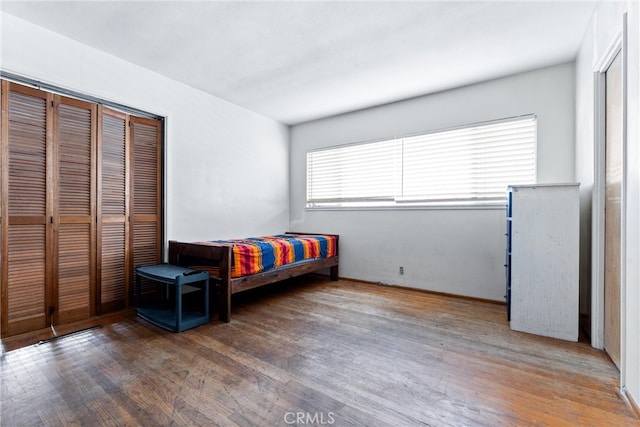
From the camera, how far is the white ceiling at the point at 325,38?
2232 mm

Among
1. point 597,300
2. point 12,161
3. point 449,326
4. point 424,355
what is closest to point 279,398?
point 424,355

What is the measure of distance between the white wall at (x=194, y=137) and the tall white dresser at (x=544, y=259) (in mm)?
3306

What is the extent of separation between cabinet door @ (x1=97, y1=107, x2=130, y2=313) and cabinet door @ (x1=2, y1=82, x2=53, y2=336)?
39 cm

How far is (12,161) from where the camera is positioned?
7.73 ft

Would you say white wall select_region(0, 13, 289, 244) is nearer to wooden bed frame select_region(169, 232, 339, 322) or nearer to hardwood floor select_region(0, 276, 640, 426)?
wooden bed frame select_region(169, 232, 339, 322)

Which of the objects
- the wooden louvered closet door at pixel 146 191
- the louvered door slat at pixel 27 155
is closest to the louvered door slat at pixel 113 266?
the wooden louvered closet door at pixel 146 191

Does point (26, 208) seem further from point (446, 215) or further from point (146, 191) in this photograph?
point (446, 215)

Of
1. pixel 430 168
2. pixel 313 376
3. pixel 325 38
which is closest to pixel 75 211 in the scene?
pixel 313 376

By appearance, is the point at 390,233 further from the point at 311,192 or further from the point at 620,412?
the point at 620,412

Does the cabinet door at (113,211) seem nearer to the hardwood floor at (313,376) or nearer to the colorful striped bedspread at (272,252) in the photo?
the hardwood floor at (313,376)

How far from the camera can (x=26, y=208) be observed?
2426 millimetres

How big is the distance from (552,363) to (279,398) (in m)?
1.84

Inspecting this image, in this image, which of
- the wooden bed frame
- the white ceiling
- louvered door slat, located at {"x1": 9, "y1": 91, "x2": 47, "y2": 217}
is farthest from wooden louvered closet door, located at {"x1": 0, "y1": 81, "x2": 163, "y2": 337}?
the white ceiling

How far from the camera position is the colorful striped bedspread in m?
2.96
